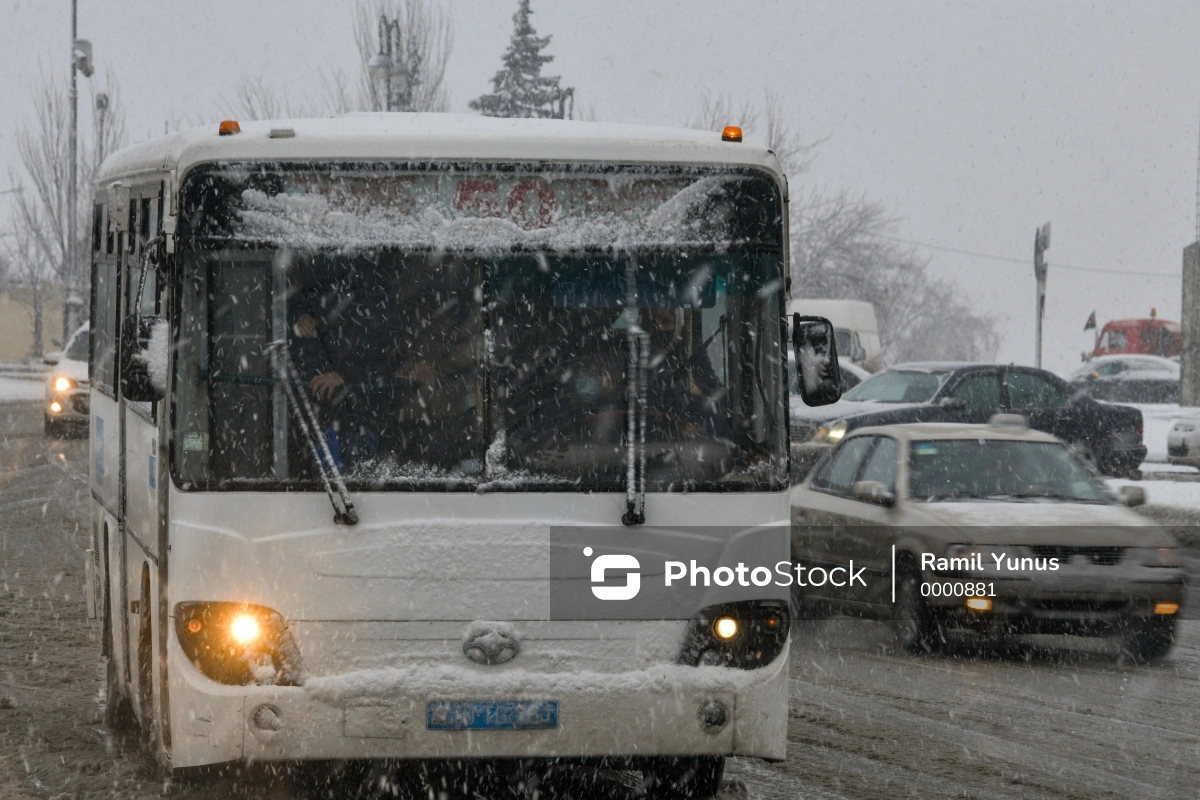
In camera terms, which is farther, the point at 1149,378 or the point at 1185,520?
the point at 1149,378

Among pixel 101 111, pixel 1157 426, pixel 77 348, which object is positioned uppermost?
pixel 101 111

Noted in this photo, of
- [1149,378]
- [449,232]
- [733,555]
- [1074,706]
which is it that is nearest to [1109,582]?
[1074,706]

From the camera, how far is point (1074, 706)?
9188mm

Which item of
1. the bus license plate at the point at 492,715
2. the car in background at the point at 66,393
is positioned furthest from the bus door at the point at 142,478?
the car in background at the point at 66,393

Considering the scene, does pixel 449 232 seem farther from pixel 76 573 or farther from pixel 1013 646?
pixel 76 573

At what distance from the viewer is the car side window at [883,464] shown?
1189 cm

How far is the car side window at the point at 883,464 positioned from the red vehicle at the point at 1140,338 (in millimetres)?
49010

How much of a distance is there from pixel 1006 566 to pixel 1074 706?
1.57 metres

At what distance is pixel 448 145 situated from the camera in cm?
631

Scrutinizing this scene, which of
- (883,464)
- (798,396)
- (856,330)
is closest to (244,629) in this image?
(883,464)

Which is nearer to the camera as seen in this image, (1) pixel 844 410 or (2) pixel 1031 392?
(1) pixel 844 410

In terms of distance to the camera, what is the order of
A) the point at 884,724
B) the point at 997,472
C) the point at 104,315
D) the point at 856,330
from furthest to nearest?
the point at 856,330 → the point at 997,472 → the point at 104,315 → the point at 884,724

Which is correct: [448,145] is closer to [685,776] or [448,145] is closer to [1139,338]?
[685,776]

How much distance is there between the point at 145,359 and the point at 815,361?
2.29 meters
